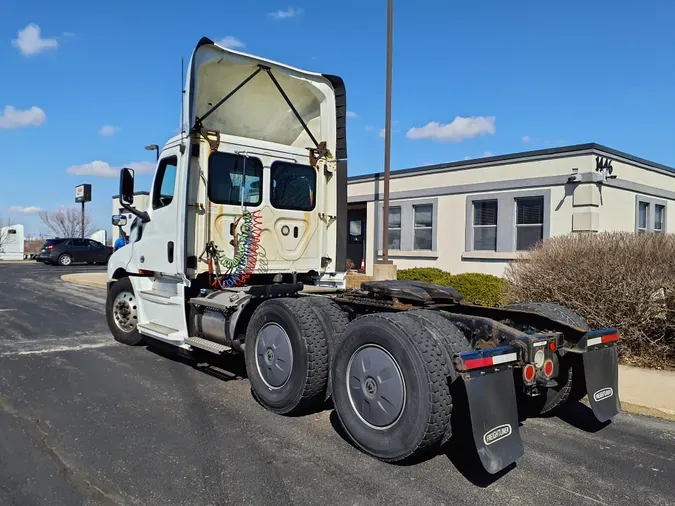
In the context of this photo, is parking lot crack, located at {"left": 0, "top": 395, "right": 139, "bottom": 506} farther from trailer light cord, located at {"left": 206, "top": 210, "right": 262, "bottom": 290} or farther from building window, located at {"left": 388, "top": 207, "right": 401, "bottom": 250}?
building window, located at {"left": 388, "top": 207, "right": 401, "bottom": 250}

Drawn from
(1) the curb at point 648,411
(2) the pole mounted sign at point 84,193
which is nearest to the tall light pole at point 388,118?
(1) the curb at point 648,411

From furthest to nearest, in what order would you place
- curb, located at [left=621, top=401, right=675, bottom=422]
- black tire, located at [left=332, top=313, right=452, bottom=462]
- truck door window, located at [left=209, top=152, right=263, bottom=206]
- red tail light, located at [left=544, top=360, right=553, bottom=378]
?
truck door window, located at [left=209, top=152, right=263, bottom=206] < curb, located at [left=621, top=401, right=675, bottom=422] < red tail light, located at [left=544, top=360, right=553, bottom=378] < black tire, located at [left=332, top=313, right=452, bottom=462]

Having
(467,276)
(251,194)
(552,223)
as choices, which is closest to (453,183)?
(552,223)

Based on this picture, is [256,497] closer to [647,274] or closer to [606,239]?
[647,274]

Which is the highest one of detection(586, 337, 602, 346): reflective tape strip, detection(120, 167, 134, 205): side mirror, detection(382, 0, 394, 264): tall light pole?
detection(382, 0, 394, 264): tall light pole

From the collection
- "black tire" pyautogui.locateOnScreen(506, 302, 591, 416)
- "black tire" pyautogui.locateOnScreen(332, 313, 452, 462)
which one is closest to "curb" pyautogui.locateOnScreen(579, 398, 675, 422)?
"black tire" pyautogui.locateOnScreen(506, 302, 591, 416)

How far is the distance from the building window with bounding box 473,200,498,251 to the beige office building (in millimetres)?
27

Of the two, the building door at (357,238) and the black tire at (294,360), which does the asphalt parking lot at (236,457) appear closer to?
the black tire at (294,360)

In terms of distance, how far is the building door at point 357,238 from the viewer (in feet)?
61.5

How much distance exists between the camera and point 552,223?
12.9m

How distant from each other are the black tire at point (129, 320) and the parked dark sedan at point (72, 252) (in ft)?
83.9

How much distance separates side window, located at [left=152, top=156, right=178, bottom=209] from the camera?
6550 millimetres

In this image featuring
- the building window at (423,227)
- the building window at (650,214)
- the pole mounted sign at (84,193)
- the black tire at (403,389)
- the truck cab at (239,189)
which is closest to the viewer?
the black tire at (403,389)

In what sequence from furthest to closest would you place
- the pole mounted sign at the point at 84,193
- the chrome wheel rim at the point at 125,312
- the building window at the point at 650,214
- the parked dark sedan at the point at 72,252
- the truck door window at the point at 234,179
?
the pole mounted sign at the point at 84,193
the parked dark sedan at the point at 72,252
the building window at the point at 650,214
the chrome wheel rim at the point at 125,312
the truck door window at the point at 234,179
